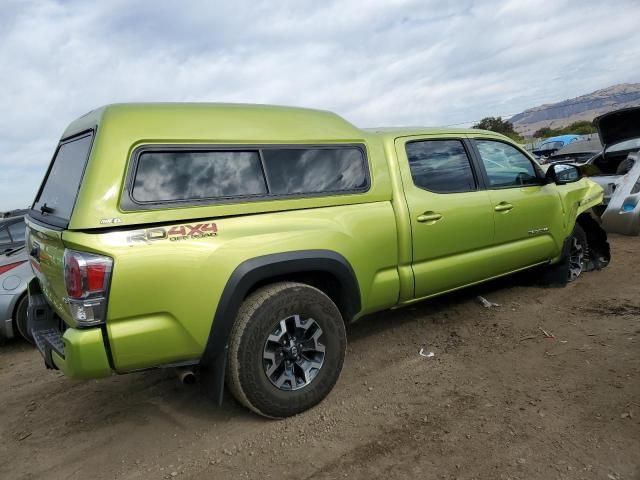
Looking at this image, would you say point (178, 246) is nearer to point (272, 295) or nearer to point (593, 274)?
point (272, 295)

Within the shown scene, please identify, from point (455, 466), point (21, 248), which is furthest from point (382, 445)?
point (21, 248)

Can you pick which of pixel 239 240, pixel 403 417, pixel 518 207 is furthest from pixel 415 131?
pixel 403 417

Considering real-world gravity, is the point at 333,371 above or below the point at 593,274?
above

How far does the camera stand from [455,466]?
2.49 m

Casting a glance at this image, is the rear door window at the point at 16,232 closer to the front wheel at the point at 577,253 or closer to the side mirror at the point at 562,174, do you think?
the side mirror at the point at 562,174

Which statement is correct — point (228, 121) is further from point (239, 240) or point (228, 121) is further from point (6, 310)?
point (6, 310)

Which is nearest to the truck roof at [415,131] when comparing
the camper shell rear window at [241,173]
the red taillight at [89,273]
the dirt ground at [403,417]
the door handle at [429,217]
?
the camper shell rear window at [241,173]

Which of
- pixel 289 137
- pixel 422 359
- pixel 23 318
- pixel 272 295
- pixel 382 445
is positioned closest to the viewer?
pixel 382 445

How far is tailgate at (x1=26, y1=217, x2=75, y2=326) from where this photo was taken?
263cm

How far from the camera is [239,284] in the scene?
2.77 m

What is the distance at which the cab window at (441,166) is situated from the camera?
3881 mm

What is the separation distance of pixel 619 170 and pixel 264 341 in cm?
666

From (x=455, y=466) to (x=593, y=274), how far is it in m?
4.03

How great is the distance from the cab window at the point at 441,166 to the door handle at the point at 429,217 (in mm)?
218
